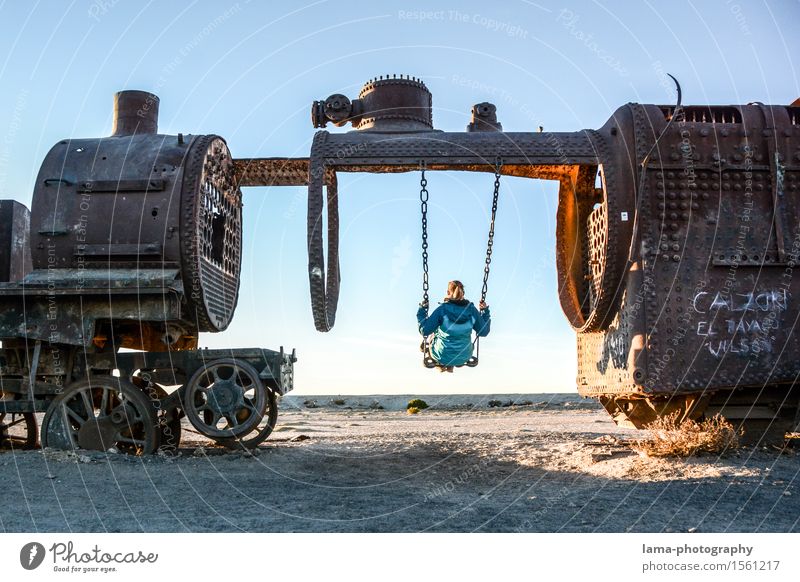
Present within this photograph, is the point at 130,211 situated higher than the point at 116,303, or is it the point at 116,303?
the point at 130,211

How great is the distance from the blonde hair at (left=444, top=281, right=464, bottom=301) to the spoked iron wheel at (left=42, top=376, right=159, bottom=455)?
3958 millimetres

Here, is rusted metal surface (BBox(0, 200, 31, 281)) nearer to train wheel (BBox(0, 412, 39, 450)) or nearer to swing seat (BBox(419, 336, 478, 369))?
train wheel (BBox(0, 412, 39, 450))

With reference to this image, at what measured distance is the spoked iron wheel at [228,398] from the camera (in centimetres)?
934

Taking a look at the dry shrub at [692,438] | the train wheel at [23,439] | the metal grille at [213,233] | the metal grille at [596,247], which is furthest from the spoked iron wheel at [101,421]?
the dry shrub at [692,438]

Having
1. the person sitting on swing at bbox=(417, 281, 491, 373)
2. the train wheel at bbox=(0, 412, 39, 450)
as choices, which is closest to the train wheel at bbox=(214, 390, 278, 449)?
the person sitting on swing at bbox=(417, 281, 491, 373)

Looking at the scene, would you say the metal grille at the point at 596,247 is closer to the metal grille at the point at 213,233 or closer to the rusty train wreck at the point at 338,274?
the rusty train wreck at the point at 338,274

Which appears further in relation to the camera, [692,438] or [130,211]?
[130,211]

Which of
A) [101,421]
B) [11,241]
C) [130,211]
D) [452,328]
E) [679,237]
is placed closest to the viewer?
[679,237]

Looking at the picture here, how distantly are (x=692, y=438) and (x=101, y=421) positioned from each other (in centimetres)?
699

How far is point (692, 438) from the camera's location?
28.1 ft

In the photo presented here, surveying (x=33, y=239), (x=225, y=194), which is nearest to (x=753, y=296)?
(x=225, y=194)

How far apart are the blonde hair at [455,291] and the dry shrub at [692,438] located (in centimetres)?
275

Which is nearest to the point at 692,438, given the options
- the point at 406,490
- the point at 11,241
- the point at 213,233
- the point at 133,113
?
the point at 406,490

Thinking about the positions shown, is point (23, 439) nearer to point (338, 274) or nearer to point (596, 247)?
point (338, 274)
